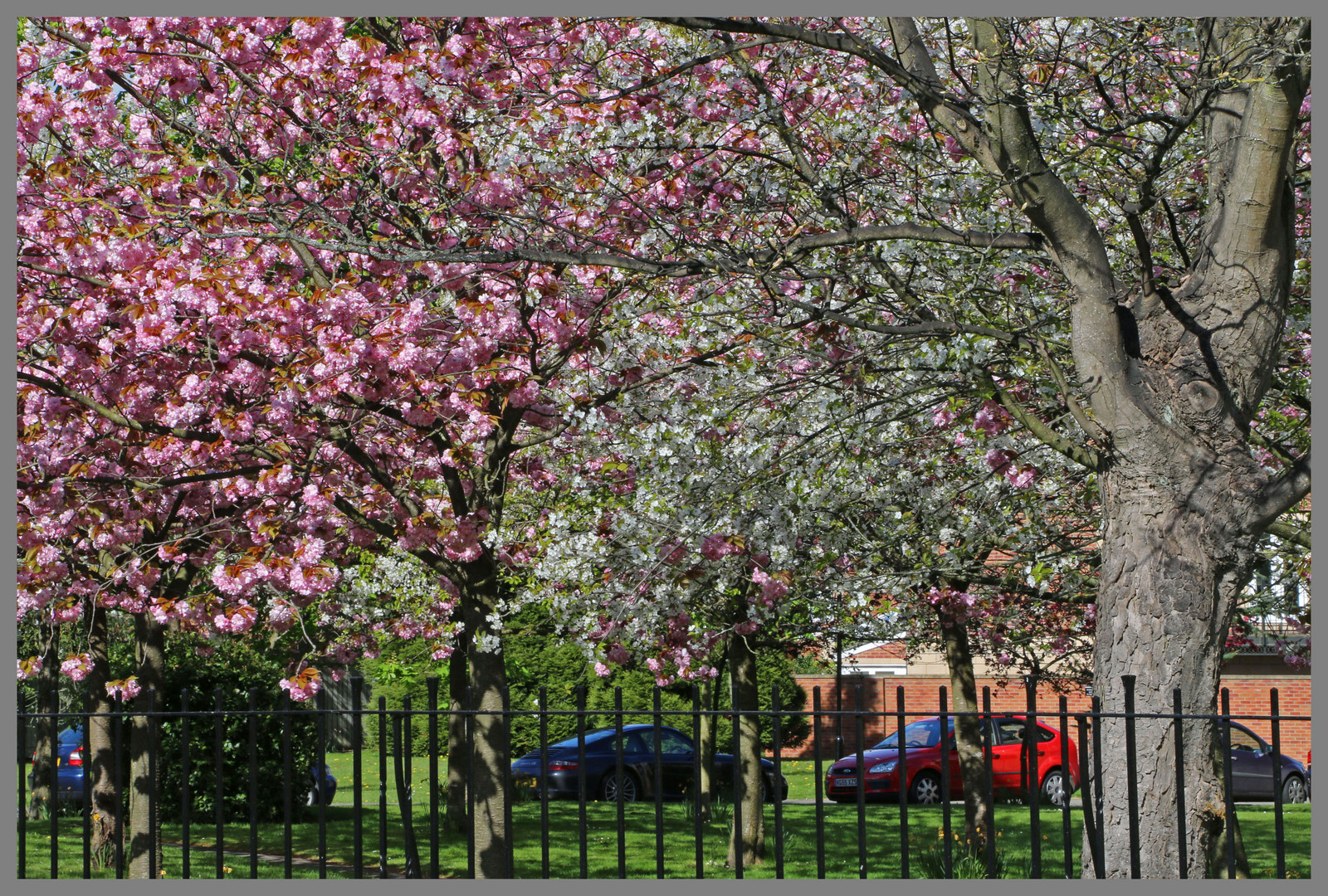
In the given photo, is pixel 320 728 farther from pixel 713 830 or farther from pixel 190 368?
pixel 713 830

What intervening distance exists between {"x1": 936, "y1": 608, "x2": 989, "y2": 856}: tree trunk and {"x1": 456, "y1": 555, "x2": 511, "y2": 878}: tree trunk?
5288 mm

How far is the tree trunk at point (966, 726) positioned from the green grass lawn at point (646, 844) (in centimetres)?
47

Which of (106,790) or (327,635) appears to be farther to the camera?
(327,635)

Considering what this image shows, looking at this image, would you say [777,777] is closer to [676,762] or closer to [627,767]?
[627,767]

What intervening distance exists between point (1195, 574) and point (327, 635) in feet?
36.2

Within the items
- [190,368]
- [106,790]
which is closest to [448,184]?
[190,368]

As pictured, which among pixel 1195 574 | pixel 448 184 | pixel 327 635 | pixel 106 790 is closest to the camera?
pixel 1195 574

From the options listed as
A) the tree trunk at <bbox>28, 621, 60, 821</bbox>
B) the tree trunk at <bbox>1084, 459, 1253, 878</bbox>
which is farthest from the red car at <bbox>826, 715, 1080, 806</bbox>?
the tree trunk at <bbox>1084, 459, 1253, 878</bbox>

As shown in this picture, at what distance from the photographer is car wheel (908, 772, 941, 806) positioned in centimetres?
1844

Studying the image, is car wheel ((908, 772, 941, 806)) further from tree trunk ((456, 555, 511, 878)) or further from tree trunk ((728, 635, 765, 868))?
tree trunk ((456, 555, 511, 878))

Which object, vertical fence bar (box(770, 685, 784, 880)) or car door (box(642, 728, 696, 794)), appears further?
car door (box(642, 728, 696, 794))

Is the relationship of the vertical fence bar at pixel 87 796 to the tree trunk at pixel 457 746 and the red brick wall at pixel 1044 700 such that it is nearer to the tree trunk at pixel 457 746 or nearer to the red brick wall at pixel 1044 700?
the tree trunk at pixel 457 746

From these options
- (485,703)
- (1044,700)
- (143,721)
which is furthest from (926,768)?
(143,721)

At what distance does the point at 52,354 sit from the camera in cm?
910
